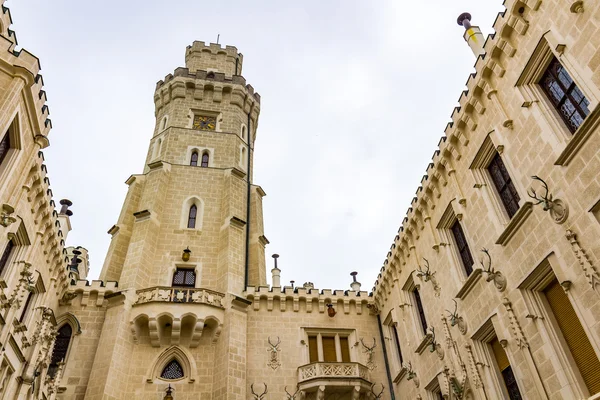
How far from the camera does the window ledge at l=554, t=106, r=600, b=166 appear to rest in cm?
947

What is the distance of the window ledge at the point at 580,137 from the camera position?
947cm

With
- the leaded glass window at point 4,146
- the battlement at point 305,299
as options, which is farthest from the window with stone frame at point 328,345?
the leaded glass window at point 4,146

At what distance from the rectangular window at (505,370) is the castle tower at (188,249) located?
10.2 meters

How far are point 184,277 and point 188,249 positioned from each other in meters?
1.48

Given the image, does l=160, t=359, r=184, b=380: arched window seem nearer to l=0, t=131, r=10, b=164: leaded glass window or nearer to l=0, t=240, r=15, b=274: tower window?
l=0, t=240, r=15, b=274: tower window

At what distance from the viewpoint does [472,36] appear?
17.1 meters

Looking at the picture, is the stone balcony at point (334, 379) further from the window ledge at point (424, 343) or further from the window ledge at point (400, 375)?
the window ledge at point (424, 343)

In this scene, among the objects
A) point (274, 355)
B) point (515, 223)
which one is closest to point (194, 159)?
point (274, 355)

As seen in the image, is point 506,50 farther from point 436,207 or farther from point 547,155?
point 436,207

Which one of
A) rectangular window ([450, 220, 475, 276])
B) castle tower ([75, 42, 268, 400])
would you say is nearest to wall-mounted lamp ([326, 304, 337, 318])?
castle tower ([75, 42, 268, 400])

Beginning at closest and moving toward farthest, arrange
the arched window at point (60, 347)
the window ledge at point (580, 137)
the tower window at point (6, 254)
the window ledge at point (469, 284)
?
the window ledge at point (580, 137) → the window ledge at point (469, 284) → the tower window at point (6, 254) → the arched window at point (60, 347)

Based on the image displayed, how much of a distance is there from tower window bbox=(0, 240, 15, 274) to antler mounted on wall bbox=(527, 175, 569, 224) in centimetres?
1543

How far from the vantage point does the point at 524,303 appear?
11562 mm

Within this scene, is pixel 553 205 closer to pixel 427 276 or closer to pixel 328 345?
pixel 427 276
